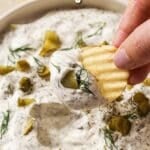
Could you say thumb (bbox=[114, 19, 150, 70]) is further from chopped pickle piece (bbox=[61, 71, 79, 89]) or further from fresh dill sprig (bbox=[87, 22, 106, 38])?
fresh dill sprig (bbox=[87, 22, 106, 38])

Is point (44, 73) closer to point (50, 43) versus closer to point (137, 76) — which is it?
Answer: point (50, 43)

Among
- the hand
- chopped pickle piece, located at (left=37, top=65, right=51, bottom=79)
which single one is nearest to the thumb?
the hand

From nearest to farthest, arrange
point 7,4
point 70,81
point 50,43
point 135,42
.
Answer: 1. point 135,42
2. point 70,81
3. point 50,43
4. point 7,4

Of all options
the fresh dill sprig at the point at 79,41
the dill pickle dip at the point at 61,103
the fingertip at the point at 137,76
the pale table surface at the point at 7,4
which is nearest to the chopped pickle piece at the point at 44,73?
the dill pickle dip at the point at 61,103

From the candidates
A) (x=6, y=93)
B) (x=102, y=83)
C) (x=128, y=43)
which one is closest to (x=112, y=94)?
(x=102, y=83)

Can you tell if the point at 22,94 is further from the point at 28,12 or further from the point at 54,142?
the point at 28,12

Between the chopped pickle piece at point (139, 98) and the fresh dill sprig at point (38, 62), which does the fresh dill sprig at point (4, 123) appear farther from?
the chopped pickle piece at point (139, 98)

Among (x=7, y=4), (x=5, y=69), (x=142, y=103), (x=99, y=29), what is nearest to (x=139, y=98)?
(x=142, y=103)
